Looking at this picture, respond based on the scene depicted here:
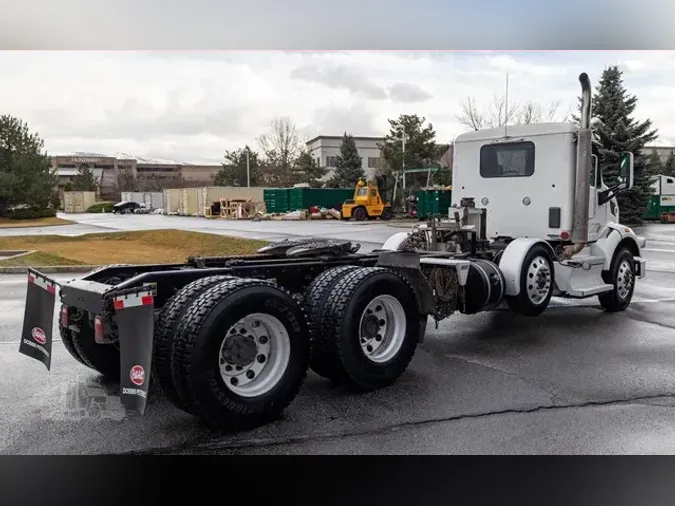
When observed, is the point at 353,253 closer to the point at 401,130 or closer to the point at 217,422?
the point at 217,422

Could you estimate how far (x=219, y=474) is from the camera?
12.5 ft

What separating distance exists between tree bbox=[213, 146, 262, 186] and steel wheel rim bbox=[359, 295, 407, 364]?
229ft

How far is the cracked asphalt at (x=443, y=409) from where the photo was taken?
13.8 feet

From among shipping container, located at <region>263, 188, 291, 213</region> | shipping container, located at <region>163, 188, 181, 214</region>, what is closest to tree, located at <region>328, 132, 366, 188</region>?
shipping container, located at <region>263, 188, 291, 213</region>

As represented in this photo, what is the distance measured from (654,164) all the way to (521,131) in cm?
3827

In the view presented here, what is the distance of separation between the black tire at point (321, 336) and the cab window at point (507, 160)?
4.07 metres

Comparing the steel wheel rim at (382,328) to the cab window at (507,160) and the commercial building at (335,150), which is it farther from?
the commercial building at (335,150)

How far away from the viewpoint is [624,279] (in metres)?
8.91

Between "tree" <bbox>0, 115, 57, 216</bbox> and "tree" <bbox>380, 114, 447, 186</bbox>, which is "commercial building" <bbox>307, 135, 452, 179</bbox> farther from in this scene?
"tree" <bbox>0, 115, 57, 216</bbox>

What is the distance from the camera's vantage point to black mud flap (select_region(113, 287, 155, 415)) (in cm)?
392

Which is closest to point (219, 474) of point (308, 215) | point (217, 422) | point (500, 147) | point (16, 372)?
point (217, 422)

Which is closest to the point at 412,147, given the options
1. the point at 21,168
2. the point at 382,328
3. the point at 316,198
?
the point at 316,198

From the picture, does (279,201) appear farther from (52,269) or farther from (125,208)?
(52,269)

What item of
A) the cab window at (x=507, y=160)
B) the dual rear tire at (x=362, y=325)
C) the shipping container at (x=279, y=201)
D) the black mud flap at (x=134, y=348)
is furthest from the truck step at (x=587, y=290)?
the shipping container at (x=279, y=201)
